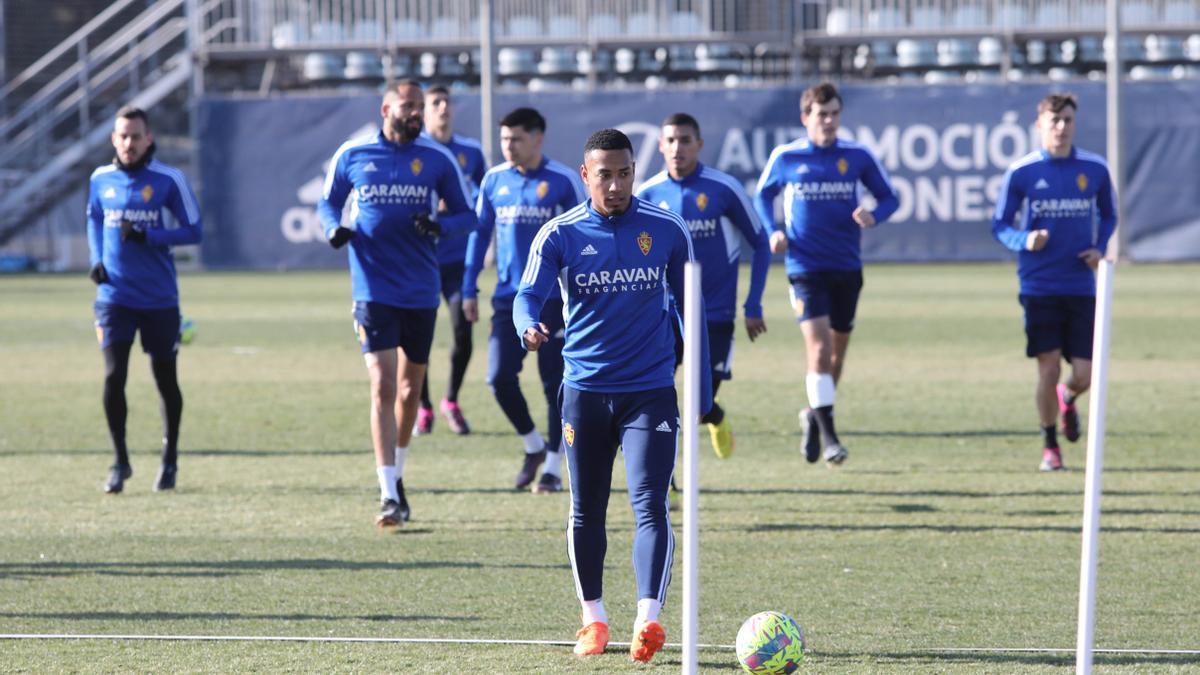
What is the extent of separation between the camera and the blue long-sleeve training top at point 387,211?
8281mm

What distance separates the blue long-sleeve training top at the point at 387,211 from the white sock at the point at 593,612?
2933 millimetres

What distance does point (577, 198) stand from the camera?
940 centimetres

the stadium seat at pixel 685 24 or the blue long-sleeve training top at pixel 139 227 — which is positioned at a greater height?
the stadium seat at pixel 685 24

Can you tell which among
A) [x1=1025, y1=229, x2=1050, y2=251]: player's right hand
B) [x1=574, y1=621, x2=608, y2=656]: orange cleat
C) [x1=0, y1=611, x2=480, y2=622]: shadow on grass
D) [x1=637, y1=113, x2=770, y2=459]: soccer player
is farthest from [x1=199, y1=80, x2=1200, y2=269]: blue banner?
[x1=574, y1=621, x2=608, y2=656]: orange cleat

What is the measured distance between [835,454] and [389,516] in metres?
2.97

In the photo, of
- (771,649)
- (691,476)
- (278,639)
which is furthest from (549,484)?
(691,476)

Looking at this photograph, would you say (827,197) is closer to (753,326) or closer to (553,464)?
(753,326)

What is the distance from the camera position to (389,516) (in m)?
8.01

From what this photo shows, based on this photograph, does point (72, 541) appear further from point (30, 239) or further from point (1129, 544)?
point (30, 239)

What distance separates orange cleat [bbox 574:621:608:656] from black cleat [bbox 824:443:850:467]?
4369 mm

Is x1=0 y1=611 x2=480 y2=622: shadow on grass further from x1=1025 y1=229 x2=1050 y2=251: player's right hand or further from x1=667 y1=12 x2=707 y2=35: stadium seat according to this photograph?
x1=667 y1=12 x2=707 y2=35: stadium seat

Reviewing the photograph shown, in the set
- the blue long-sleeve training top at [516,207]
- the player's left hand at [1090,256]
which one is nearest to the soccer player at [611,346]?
the blue long-sleeve training top at [516,207]

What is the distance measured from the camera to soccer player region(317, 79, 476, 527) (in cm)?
823

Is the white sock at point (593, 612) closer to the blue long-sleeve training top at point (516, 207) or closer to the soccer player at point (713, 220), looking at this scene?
the soccer player at point (713, 220)
